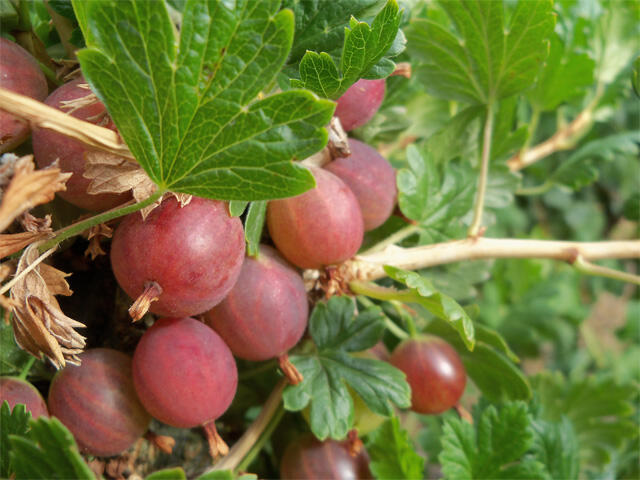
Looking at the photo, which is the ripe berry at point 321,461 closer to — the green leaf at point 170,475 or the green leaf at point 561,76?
the green leaf at point 170,475

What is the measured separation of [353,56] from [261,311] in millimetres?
187

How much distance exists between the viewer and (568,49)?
2.23ft

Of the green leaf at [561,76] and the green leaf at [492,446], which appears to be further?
the green leaf at [561,76]

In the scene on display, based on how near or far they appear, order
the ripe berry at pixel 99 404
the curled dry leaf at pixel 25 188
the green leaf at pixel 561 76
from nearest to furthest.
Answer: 1. the curled dry leaf at pixel 25 188
2. the ripe berry at pixel 99 404
3. the green leaf at pixel 561 76

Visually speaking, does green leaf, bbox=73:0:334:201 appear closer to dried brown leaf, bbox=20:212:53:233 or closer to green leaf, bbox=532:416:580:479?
dried brown leaf, bbox=20:212:53:233

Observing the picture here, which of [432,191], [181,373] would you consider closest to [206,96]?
[181,373]

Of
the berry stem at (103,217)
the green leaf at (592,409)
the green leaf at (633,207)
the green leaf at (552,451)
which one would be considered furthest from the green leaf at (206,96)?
the green leaf at (633,207)

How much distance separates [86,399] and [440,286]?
1.25 feet

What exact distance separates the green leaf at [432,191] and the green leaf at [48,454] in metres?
0.33

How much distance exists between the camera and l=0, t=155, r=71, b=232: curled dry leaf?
0.29m

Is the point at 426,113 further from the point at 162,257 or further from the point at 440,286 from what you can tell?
the point at 162,257

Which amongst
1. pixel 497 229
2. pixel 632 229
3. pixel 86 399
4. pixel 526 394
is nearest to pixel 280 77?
pixel 86 399

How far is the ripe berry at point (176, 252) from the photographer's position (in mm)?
349

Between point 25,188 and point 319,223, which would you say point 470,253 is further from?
point 25,188
